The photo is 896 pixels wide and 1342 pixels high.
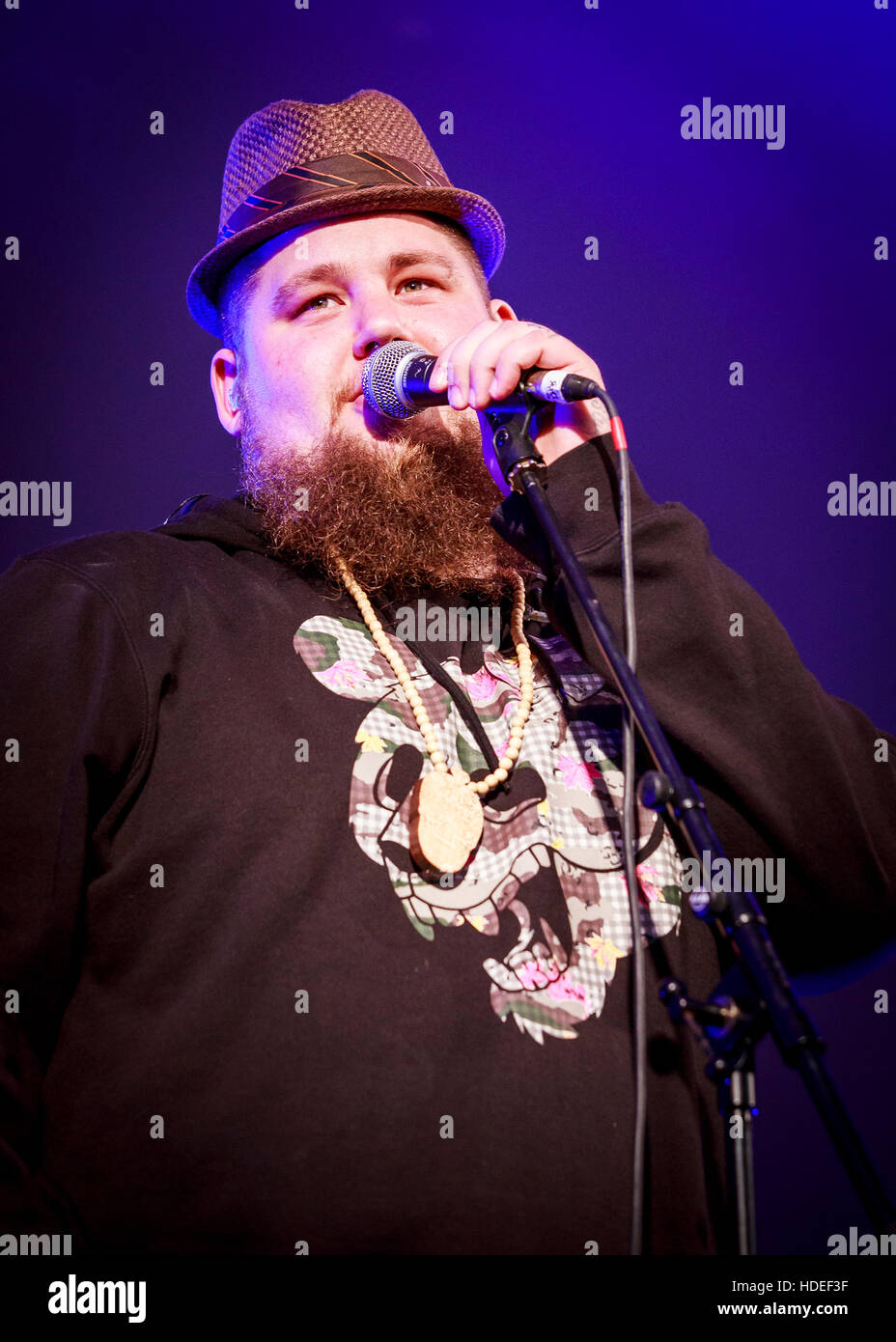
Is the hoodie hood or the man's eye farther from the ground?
the man's eye

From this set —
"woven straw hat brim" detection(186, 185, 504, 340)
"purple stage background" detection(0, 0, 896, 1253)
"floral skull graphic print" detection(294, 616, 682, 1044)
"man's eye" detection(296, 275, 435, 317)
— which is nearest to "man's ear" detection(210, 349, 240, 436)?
"woven straw hat brim" detection(186, 185, 504, 340)

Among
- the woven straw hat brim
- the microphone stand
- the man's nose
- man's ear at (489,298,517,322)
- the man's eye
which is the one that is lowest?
the microphone stand

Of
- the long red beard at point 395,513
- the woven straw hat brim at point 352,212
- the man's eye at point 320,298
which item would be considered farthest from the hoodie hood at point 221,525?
the woven straw hat brim at point 352,212

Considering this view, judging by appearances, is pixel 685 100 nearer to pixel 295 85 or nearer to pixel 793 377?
pixel 793 377

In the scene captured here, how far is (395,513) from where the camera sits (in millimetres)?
1600

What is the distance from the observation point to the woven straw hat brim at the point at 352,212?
1.74 meters

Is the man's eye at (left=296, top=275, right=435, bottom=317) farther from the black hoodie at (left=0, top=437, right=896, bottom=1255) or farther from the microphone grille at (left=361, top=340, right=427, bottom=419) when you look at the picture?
the black hoodie at (left=0, top=437, right=896, bottom=1255)

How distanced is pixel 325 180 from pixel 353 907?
4.03 ft

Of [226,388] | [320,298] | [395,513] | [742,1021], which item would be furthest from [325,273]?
[742,1021]

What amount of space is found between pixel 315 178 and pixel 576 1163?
60.4 inches

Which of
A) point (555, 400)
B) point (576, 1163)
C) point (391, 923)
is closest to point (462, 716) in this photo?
point (391, 923)

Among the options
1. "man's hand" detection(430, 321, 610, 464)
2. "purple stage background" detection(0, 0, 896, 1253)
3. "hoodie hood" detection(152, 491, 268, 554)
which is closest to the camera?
"man's hand" detection(430, 321, 610, 464)

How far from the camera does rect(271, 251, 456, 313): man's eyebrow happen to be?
173 centimetres

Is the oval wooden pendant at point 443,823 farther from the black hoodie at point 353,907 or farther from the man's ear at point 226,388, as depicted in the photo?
the man's ear at point 226,388
